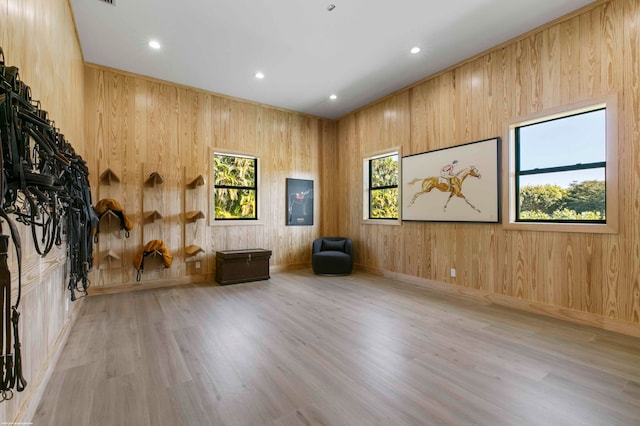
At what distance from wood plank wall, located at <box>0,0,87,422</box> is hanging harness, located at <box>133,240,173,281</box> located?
1283mm

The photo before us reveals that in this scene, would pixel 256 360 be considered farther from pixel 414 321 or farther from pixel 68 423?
pixel 414 321

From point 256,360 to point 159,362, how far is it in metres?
0.79

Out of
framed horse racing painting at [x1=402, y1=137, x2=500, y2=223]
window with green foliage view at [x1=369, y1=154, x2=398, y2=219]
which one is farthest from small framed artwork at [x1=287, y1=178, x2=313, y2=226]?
framed horse racing painting at [x1=402, y1=137, x2=500, y2=223]

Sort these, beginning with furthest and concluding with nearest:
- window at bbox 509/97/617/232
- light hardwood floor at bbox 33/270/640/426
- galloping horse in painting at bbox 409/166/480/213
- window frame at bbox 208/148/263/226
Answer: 1. window frame at bbox 208/148/263/226
2. galloping horse in painting at bbox 409/166/480/213
3. window at bbox 509/97/617/232
4. light hardwood floor at bbox 33/270/640/426

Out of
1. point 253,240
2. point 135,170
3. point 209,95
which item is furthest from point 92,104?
point 253,240

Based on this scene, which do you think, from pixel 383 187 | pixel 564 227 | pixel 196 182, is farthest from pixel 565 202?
pixel 196 182

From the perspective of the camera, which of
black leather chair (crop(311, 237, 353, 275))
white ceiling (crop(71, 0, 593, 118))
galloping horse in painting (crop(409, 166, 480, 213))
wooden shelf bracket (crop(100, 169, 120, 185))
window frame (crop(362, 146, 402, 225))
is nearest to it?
white ceiling (crop(71, 0, 593, 118))

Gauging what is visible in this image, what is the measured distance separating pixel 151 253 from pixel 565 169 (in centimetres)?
579

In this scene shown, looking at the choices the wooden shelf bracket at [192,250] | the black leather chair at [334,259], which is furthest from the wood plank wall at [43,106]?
the black leather chair at [334,259]

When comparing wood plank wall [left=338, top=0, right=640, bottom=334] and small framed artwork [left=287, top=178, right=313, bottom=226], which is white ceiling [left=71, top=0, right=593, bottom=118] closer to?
wood plank wall [left=338, top=0, right=640, bottom=334]

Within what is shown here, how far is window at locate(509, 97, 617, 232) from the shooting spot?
3.12m

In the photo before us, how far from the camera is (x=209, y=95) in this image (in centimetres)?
545

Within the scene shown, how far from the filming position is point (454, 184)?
4.44m

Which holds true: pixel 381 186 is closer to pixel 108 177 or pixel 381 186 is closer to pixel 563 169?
pixel 563 169
